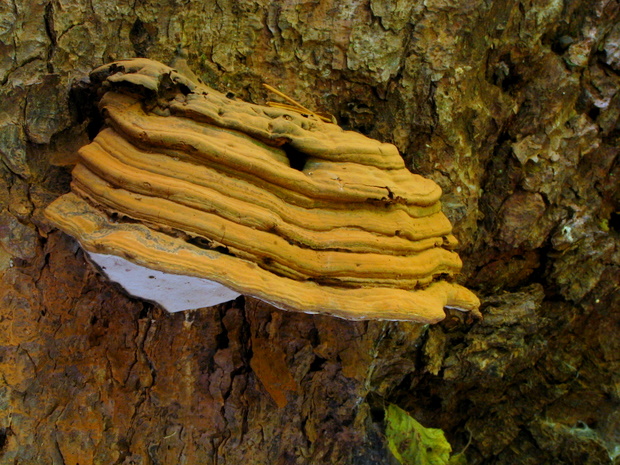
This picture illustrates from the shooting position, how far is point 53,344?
2.46m

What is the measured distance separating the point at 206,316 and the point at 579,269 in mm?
2951

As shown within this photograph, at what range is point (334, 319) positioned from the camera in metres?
3.10

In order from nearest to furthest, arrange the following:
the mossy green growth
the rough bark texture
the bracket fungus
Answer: the bracket fungus → the rough bark texture → the mossy green growth

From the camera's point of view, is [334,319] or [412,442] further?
[412,442]

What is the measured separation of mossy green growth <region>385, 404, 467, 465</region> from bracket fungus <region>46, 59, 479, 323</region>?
1.75 metres

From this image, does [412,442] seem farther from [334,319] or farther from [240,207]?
[240,207]

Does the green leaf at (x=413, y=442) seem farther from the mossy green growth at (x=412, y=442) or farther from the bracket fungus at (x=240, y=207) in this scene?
the bracket fungus at (x=240, y=207)

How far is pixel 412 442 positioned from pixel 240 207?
8.55 feet

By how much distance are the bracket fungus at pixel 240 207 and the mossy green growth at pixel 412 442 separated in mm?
1752

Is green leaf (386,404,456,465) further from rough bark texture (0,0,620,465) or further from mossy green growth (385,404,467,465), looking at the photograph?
rough bark texture (0,0,620,465)

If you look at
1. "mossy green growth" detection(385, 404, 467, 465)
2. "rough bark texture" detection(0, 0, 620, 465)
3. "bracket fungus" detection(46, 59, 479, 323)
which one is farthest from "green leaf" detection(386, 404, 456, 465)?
"bracket fungus" detection(46, 59, 479, 323)

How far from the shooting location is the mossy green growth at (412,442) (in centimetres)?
351

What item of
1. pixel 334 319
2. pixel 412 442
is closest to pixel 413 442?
pixel 412 442

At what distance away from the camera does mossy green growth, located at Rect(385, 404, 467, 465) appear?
3.51 metres
